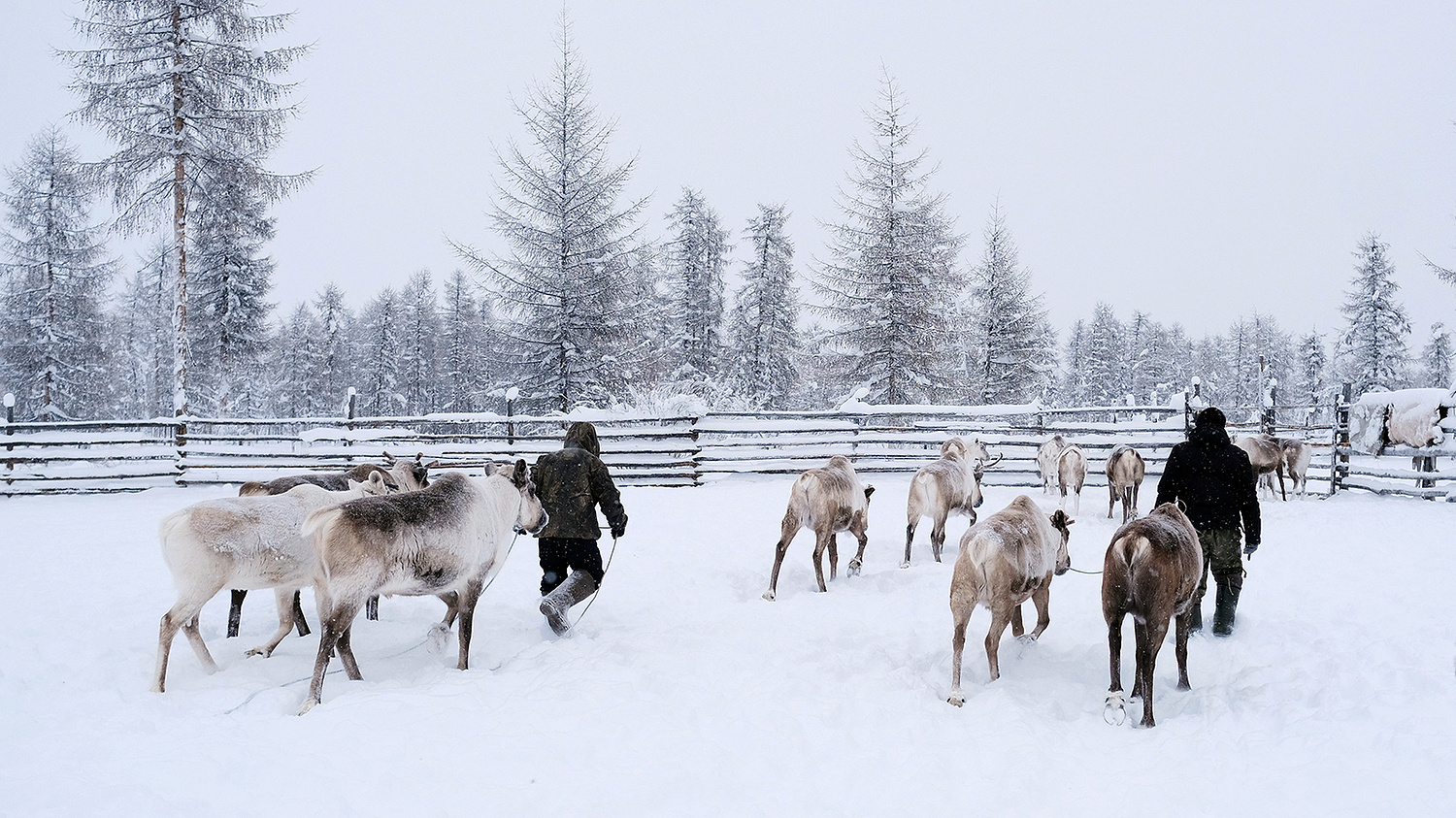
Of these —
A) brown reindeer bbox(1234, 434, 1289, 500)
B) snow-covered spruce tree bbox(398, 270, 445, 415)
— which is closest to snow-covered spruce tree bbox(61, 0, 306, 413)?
brown reindeer bbox(1234, 434, 1289, 500)

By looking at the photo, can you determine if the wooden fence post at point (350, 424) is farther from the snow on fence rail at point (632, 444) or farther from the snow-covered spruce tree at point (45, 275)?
the snow-covered spruce tree at point (45, 275)

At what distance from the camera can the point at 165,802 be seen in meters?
2.83

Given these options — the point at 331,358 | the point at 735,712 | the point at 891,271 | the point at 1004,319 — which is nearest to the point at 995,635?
the point at 735,712

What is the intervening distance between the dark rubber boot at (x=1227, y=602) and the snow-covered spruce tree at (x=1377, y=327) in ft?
116

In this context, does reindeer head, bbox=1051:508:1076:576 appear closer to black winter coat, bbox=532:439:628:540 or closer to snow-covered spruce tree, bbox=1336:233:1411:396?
black winter coat, bbox=532:439:628:540

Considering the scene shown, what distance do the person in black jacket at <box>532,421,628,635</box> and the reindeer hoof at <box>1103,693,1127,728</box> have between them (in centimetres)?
362

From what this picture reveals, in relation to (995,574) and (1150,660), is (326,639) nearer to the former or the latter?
(995,574)

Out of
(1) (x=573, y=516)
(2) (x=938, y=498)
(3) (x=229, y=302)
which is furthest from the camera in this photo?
(3) (x=229, y=302)

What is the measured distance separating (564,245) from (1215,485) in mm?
15165

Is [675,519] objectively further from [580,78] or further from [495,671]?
[580,78]

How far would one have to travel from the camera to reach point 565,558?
564cm

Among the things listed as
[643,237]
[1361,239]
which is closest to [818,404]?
[643,237]

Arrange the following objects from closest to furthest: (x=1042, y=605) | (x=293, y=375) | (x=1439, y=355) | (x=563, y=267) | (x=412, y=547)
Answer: (x=412, y=547), (x=1042, y=605), (x=563, y=267), (x=1439, y=355), (x=293, y=375)

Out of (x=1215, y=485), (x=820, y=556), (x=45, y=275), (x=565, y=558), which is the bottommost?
(x=820, y=556)
